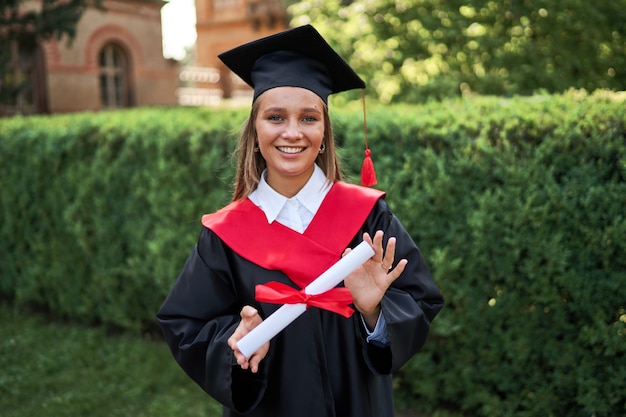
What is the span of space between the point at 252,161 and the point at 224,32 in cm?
2648

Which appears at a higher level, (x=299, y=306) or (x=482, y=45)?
(x=482, y=45)

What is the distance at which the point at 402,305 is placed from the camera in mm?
1879

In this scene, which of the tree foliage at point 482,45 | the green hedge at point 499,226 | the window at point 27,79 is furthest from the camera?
the window at point 27,79

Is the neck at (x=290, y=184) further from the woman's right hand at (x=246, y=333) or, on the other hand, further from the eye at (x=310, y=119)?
the woman's right hand at (x=246, y=333)

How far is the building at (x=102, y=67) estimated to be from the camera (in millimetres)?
15320

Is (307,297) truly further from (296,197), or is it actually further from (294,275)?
(296,197)

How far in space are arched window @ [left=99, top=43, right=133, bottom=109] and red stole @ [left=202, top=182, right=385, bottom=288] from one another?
16733mm

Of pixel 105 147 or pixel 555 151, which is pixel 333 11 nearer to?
pixel 105 147

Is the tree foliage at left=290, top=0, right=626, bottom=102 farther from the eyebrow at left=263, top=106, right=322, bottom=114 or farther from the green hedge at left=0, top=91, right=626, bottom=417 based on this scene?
the eyebrow at left=263, top=106, right=322, bottom=114

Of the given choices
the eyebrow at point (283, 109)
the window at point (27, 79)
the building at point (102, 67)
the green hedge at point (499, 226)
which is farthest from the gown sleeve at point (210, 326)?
the window at point (27, 79)

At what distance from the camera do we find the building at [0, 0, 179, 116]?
50.3 ft

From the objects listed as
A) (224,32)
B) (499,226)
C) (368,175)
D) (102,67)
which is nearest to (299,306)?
(368,175)

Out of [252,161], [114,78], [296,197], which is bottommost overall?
[296,197]

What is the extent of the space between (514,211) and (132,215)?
131 inches
